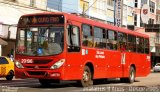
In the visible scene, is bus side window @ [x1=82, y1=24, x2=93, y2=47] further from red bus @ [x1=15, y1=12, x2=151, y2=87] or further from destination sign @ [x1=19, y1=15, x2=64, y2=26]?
destination sign @ [x1=19, y1=15, x2=64, y2=26]

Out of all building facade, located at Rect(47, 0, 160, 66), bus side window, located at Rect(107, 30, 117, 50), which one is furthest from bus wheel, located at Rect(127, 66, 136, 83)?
building facade, located at Rect(47, 0, 160, 66)

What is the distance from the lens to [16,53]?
20.5m

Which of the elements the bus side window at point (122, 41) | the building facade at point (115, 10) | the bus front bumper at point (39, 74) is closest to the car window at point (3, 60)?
the bus side window at point (122, 41)

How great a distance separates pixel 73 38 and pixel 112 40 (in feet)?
16.5

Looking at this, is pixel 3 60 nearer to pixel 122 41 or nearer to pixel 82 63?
pixel 122 41

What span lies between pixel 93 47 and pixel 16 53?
4.07m

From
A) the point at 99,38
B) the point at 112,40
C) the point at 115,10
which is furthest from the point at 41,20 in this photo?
the point at 115,10

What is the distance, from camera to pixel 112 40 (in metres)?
25.2

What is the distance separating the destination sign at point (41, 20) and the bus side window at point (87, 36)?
1.75 meters

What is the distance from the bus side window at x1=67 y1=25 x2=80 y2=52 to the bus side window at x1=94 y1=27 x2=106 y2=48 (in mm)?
2093

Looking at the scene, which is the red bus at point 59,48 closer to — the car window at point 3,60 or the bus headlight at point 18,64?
the bus headlight at point 18,64

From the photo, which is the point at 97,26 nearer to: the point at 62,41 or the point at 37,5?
the point at 62,41

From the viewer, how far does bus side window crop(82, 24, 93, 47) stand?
2156 centimetres

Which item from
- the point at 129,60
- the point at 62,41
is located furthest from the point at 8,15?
the point at 62,41
